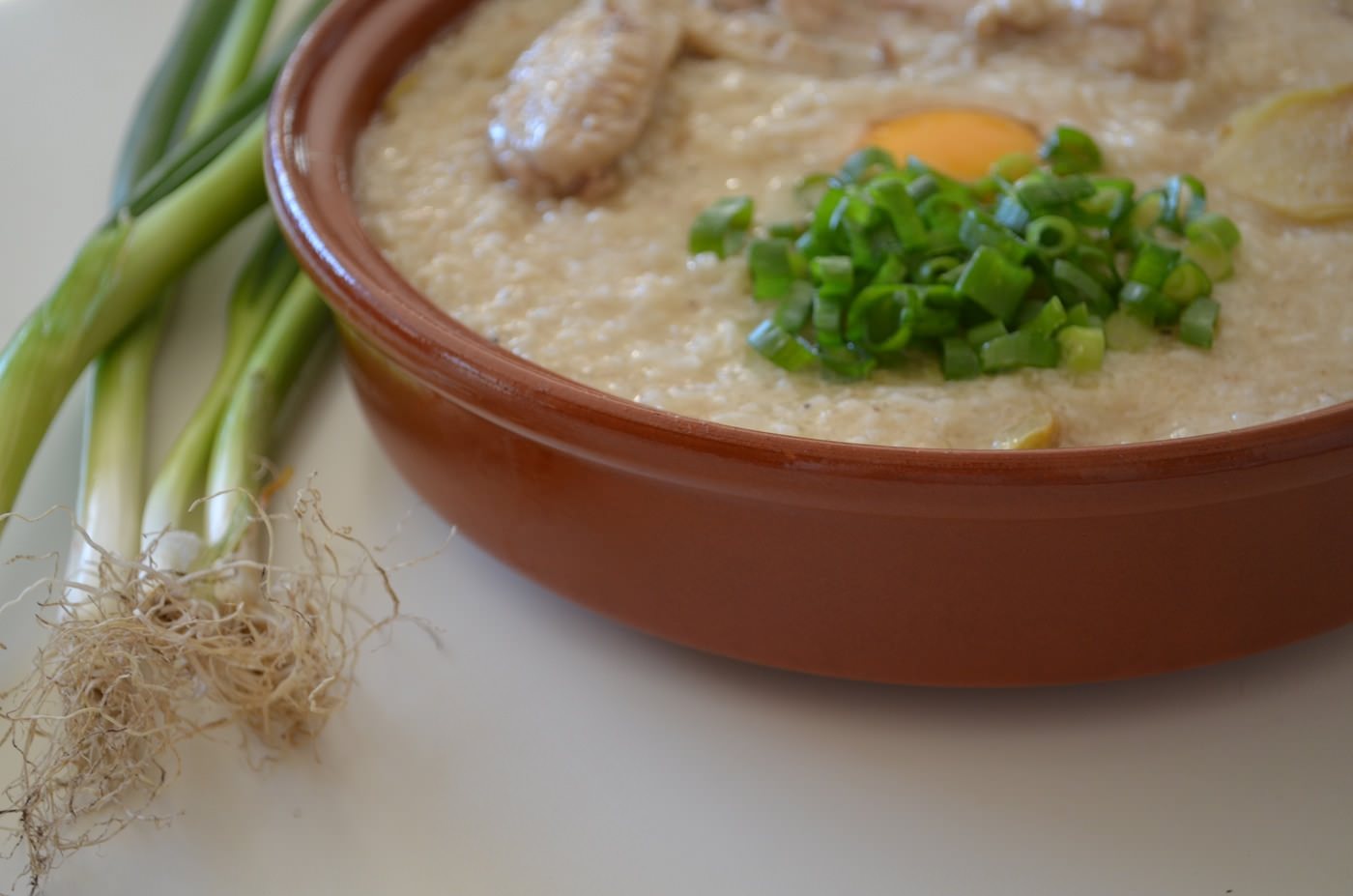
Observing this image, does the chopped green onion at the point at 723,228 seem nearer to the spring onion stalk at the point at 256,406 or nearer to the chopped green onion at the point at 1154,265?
the chopped green onion at the point at 1154,265

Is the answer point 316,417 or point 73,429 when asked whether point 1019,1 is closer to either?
point 316,417

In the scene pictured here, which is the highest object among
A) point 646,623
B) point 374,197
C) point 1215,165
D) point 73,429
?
point 1215,165

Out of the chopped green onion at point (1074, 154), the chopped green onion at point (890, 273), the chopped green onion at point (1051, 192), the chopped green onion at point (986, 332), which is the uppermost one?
the chopped green onion at point (1051, 192)

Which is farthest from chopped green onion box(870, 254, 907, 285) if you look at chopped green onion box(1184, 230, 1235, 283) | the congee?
chopped green onion box(1184, 230, 1235, 283)

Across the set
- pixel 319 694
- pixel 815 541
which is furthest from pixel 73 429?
pixel 815 541

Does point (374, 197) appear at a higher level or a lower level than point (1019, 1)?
lower

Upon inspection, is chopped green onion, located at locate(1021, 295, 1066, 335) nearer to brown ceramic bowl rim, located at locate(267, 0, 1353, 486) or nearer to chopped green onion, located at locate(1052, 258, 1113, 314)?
chopped green onion, located at locate(1052, 258, 1113, 314)

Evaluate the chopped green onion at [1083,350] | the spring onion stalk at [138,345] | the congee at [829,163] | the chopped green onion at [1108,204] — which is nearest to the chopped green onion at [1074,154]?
the congee at [829,163]
